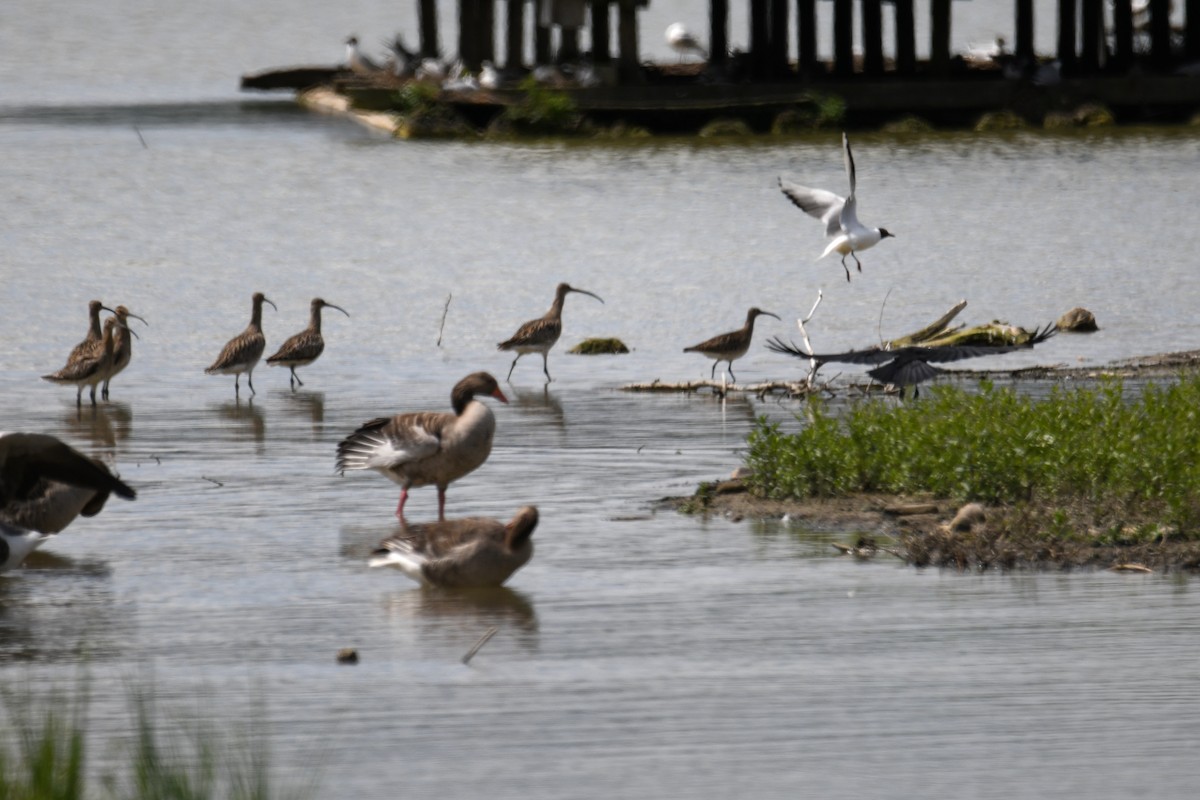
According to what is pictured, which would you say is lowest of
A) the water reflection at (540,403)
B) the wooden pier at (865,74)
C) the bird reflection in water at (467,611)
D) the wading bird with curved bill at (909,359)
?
the bird reflection in water at (467,611)

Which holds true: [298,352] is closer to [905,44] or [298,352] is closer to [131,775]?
[131,775]

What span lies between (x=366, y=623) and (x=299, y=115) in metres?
52.0

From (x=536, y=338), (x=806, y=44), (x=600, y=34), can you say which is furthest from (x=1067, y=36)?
(x=536, y=338)

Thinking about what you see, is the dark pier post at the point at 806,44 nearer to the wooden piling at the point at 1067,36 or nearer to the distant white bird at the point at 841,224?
the wooden piling at the point at 1067,36

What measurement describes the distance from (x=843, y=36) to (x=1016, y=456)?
40.1 metres

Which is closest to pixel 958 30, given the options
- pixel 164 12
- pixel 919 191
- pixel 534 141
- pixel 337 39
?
pixel 337 39

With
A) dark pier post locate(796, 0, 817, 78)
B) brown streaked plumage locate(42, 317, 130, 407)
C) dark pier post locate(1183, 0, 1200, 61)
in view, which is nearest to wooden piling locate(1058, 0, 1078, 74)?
dark pier post locate(1183, 0, 1200, 61)

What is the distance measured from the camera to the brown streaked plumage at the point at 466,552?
10.6 meters

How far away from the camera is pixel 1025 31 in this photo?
52.3 meters

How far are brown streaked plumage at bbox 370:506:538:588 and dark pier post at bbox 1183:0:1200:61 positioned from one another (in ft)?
151

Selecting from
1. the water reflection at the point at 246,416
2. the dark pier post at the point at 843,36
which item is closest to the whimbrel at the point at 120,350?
the water reflection at the point at 246,416

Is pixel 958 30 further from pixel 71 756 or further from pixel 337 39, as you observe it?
pixel 71 756

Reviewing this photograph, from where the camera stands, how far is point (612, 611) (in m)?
10.4

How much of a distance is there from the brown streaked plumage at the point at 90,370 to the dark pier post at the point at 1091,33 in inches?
1467
